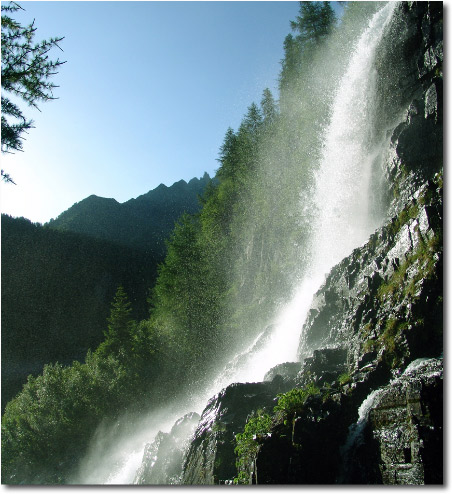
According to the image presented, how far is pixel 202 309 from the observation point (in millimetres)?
Result: 17641

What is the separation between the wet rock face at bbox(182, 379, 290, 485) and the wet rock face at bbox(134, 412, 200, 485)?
1.71 feet

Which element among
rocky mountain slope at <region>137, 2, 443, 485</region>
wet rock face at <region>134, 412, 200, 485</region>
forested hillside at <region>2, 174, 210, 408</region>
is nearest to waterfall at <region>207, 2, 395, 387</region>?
rocky mountain slope at <region>137, 2, 443, 485</region>

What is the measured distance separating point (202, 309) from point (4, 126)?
1345 cm

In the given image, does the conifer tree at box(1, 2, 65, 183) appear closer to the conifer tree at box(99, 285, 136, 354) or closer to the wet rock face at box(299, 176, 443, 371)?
the wet rock face at box(299, 176, 443, 371)

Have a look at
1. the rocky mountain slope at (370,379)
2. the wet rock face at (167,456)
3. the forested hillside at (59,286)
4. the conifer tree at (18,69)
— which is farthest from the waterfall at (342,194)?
the forested hillside at (59,286)

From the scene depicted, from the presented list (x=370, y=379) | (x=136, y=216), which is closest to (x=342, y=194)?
(x=370, y=379)

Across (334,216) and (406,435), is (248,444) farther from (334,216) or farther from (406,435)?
(334,216)

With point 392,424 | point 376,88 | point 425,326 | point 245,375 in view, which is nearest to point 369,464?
point 392,424

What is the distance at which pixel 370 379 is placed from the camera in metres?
5.32

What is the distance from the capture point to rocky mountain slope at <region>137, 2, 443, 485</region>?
14.0 feet

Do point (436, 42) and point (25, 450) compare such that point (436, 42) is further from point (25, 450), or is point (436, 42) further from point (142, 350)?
point (25, 450)

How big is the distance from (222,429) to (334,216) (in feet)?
25.9

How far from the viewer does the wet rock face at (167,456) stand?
6.75 metres

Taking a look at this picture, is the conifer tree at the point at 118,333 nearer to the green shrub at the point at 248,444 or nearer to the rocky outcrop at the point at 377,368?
the rocky outcrop at the point at 377,368
